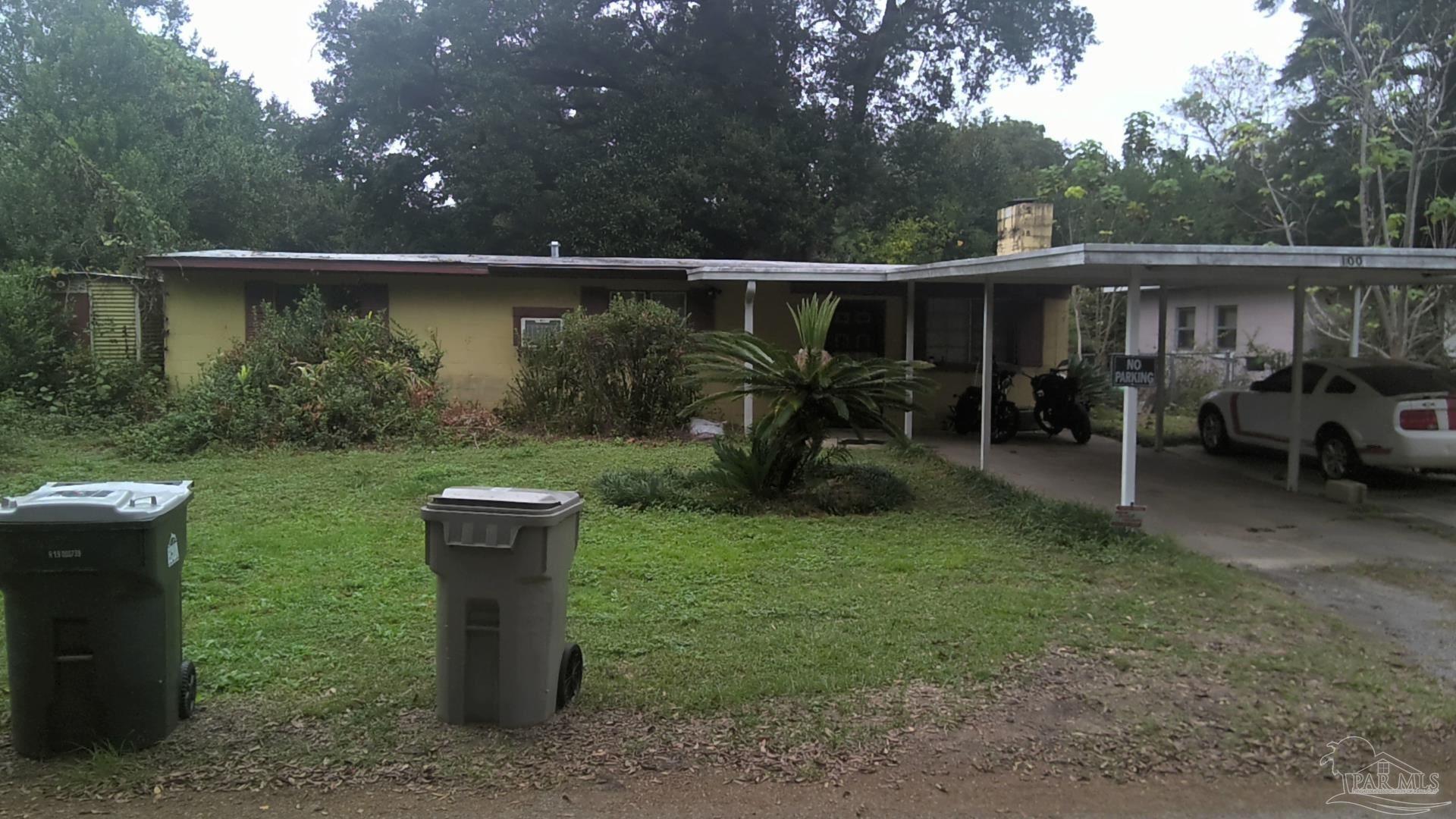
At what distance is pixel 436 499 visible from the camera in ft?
13.3

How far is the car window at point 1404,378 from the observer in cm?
985

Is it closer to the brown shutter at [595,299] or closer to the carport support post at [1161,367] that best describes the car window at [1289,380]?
the carport support post at [1161,367]

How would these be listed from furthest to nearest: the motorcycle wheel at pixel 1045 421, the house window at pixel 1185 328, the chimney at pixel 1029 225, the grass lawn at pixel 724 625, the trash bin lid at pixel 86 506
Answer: the house window at pixel 1185 328, the motorcycle wheel at pixel 1045 421, the chimney at pixel 1029 225, the grass lawn at pixel 724 625, the trash bin lid at pixel 86 506

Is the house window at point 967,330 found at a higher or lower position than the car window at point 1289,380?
higher

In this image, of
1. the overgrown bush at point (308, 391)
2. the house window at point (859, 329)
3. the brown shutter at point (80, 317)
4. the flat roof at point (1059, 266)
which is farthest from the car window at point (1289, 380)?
the brown shutter at point (80, 317)

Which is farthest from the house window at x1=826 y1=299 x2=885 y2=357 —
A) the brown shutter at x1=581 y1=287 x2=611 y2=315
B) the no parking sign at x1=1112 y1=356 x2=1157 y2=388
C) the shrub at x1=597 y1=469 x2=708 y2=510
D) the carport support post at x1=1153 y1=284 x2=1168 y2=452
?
the no parking sign at x1=1112 y1=356 x2=1157 y2=388

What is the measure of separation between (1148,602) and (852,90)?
2177 cm

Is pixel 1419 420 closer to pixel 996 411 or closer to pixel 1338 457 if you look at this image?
pixel 1338 457

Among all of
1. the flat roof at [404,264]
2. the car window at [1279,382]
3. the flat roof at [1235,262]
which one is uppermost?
the flat roof at [404,264]

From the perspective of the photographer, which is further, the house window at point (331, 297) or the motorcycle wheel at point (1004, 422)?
the house window at point (331, 297)

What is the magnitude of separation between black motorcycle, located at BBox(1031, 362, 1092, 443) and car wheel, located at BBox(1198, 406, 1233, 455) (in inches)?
60.3

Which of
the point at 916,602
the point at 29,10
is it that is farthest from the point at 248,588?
the point at 29,10

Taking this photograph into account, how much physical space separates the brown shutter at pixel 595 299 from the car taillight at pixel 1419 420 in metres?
10.5

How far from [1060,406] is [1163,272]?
19.5 feet
